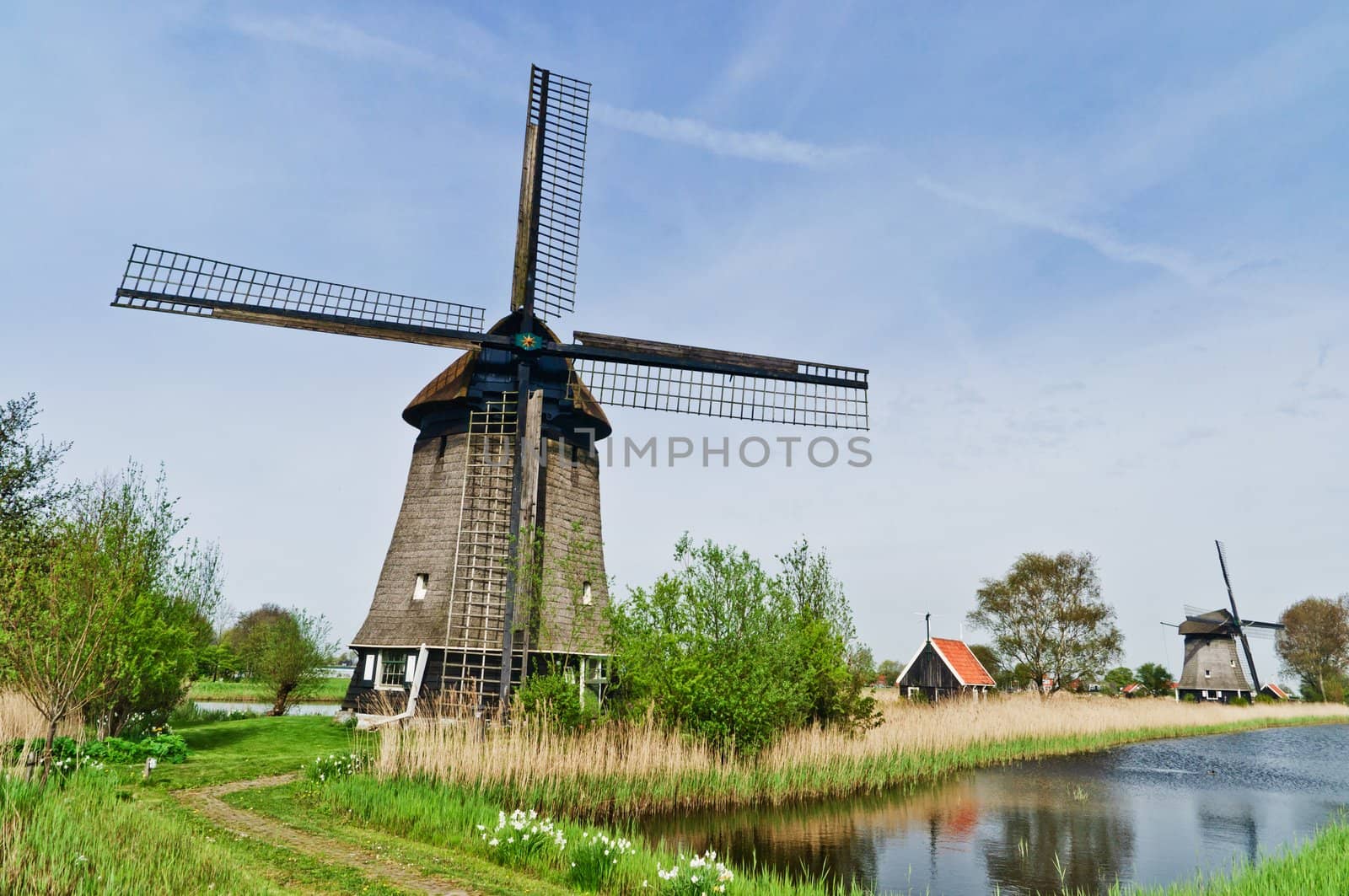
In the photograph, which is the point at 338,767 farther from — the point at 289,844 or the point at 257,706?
the point at 257,706

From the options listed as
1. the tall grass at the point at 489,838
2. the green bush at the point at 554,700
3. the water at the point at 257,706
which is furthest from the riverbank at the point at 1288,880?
the water at the point at 257,706

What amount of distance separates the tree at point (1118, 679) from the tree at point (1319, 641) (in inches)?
417

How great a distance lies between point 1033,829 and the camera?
12.2 metres

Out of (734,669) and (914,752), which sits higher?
(734,669)

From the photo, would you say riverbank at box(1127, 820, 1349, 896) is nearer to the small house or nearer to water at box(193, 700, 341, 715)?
the small house

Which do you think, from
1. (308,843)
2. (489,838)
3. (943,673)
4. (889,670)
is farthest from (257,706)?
(889,670)

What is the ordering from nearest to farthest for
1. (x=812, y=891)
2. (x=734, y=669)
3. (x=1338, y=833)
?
(x=812, y=891) < (x=1338, y=833) < (x=734, y=669)

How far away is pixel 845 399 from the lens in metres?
19.5

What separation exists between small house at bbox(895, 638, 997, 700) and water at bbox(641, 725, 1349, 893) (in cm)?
1590

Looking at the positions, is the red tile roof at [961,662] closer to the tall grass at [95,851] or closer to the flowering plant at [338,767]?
the flowering plant at [338,767]

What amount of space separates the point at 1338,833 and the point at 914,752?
8.08 metres

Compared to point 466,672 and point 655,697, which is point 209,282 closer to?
point 466,672

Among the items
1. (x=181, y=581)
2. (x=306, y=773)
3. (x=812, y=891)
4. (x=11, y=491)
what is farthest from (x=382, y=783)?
(x=11, y=491)

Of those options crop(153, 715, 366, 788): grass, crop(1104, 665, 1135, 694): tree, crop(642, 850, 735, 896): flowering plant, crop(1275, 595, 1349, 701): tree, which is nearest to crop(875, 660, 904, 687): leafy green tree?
crop(1104, 665, 1135, 694): tree
